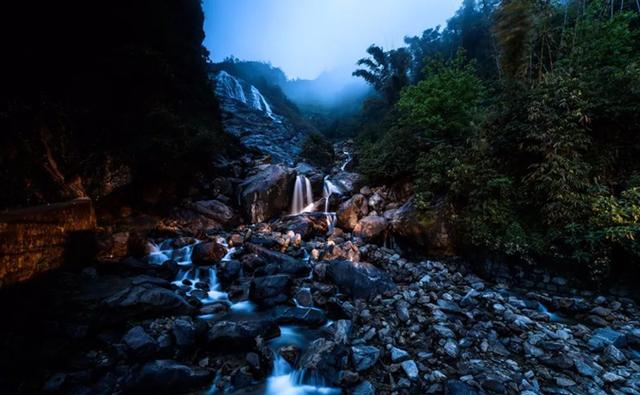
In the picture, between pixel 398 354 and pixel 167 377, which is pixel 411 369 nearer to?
pixel 398 354

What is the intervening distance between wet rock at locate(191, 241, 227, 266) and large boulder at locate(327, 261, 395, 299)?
388cm

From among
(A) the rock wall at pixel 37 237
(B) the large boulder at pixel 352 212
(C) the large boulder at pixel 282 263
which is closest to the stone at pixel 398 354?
(C) the large boulder at pixel 282 263

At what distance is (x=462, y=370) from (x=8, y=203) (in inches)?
390

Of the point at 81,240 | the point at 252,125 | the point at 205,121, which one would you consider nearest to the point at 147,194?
the point at 81,240

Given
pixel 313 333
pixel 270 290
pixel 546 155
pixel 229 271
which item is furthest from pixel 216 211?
pixel 546 155

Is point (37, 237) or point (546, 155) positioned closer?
point (37, 237)

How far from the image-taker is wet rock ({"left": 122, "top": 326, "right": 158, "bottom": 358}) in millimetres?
4324

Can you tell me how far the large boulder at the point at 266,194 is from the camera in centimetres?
1238

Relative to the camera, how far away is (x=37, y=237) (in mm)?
5867

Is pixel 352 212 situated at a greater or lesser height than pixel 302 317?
greater

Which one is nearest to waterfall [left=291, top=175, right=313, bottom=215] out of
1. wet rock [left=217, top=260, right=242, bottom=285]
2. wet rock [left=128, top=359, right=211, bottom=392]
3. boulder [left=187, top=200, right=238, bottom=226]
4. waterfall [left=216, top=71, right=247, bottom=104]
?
boulder [left=187, top=200, right=238, bottom=226]

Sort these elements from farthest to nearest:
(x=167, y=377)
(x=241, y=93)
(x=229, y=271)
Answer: (x=241, y=93), (x=229, y=271), (x=167, y=377)

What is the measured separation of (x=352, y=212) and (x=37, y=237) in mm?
9251

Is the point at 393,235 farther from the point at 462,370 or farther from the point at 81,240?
the point at 81,240
